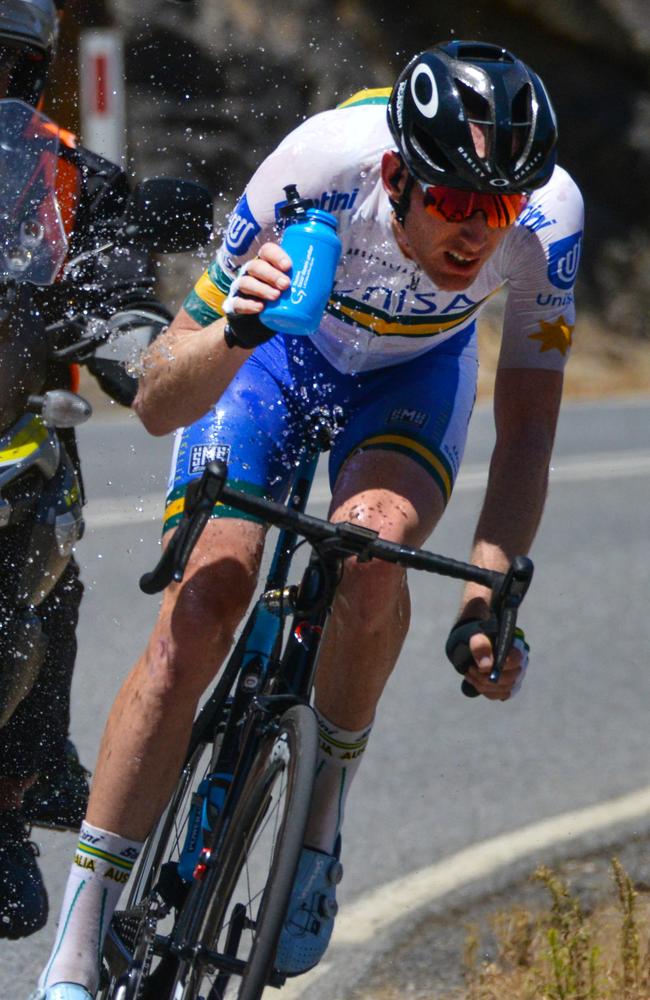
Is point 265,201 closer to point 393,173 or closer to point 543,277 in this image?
point 393,173

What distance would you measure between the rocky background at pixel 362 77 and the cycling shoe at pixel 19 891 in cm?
1386

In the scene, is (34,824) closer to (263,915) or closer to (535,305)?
(263,915)

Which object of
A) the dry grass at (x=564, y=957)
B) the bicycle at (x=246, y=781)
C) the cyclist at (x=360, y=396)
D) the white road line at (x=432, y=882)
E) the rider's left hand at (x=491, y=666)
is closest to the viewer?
the bicycle at (x=246, y=781)

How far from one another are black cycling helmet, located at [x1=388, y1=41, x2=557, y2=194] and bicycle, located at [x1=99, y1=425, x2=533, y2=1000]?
2.35 ft

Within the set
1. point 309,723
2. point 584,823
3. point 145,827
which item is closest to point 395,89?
point 309,723

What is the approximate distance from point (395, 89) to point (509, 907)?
2.38 meters

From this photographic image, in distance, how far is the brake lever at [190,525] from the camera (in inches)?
108

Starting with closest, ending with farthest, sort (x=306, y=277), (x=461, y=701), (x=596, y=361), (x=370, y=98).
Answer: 1. (x=306, y=277)
2. (x=370, y=98)
3. (x=461, y=701)
4. (x=596, y=361)

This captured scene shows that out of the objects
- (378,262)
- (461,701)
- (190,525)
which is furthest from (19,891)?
(461,701)

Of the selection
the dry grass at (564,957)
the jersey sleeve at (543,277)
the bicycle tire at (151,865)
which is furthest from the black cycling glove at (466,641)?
the dry grass at (564,957)

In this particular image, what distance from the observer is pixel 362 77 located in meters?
21.4

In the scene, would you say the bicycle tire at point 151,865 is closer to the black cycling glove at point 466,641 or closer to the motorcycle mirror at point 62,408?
the black cycling glove at point 466,641

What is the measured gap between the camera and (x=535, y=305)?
136 inches

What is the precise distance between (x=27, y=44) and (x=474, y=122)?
53.2 inches
